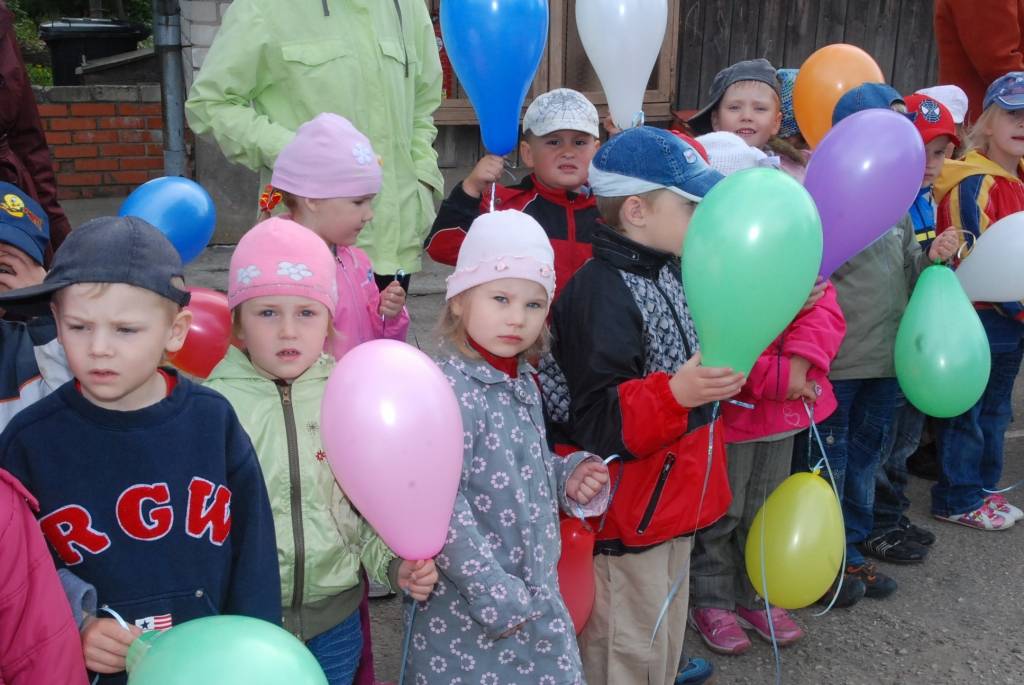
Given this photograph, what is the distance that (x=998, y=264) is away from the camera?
11.7 ft

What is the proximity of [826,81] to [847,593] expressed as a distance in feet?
5.85

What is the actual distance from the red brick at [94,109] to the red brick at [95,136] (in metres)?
0.13

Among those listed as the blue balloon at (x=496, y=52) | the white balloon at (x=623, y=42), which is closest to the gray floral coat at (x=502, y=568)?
the blue balloon at (x=496, y=52)

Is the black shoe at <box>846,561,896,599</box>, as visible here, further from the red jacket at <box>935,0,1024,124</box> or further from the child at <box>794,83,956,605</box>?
the red jacket at <box>935,0,1024,124</box>

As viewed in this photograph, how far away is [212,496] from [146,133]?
21.7 ft

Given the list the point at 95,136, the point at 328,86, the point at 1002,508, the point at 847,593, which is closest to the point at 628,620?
the point at 847,593

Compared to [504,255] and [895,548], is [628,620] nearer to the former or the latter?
[504,255]

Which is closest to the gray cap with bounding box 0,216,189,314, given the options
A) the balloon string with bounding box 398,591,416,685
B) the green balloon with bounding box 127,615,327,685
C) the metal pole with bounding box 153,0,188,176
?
the green balloon with bounding box 127,615,327,685

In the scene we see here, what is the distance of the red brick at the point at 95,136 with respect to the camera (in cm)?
771

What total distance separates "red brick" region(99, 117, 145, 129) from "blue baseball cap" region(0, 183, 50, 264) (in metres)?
5.54

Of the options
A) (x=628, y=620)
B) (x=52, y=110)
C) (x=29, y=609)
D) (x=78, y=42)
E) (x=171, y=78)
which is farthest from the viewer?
(x=78, y=42)

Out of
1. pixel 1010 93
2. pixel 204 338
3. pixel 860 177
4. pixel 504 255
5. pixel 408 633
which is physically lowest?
pixel 408 633

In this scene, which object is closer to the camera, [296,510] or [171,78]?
[296,510]

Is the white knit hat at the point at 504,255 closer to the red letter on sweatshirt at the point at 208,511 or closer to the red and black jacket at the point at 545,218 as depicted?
the red letter on sweatshirt at the point at 208,511
